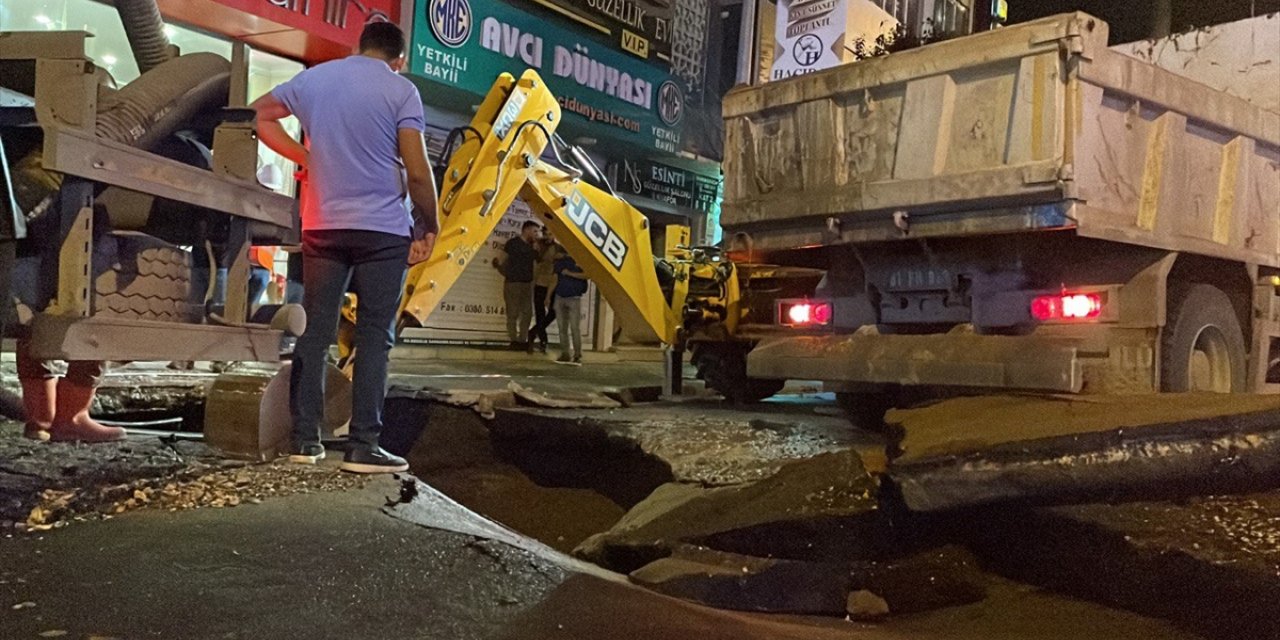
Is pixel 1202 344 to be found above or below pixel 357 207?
below

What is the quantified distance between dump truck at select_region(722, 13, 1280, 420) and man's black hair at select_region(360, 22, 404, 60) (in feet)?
9.01

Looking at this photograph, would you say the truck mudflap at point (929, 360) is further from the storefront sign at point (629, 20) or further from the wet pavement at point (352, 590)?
the storefront sign at point (629, 20)

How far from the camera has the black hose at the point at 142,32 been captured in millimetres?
4086

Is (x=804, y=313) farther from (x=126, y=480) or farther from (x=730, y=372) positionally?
(x=126, y=480)

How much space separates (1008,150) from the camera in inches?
182

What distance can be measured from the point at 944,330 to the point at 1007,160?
1245 millimetres

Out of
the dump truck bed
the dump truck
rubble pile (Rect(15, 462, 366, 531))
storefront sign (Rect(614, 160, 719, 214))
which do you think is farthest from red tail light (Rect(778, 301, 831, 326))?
storefront sign (Rect(614, 160, 719, 214))

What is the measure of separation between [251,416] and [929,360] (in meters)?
3.45

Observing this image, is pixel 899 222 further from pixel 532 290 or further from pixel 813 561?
pixel 532 290

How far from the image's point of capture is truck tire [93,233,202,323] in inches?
119

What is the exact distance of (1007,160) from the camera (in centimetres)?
462

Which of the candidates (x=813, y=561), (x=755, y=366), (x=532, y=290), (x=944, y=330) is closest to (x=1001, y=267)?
(x=944, y=330)

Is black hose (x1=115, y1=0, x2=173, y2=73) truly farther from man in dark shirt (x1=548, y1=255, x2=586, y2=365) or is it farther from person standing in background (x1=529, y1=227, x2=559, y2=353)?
person standing in background (x1=529, y1=227, x2=559, y2=353)

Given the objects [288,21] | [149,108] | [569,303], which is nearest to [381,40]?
[149,108]
